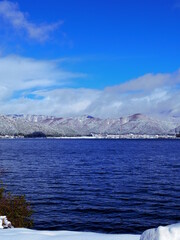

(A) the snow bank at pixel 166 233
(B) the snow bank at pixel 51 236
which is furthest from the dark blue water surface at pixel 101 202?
(A) the snow bank at pixel 166 233

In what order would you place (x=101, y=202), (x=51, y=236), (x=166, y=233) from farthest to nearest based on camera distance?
(x=101, y=202) → (x=51, y=236) → (x=166, y=233)

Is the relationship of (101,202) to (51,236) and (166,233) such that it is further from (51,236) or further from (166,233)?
(166,233)

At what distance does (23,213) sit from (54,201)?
15.9 m

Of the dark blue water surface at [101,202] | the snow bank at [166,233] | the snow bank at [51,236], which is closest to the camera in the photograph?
the snow bank at [166,233]

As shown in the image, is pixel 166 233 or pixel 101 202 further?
pixel 101 202

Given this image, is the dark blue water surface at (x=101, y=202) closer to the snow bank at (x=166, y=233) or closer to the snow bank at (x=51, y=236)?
the snow bank at (x=51, y=236)

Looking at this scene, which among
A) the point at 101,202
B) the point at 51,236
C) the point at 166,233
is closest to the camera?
the point at 166,233

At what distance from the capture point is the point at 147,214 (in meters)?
32.7

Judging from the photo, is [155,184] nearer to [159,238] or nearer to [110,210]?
[110,210]

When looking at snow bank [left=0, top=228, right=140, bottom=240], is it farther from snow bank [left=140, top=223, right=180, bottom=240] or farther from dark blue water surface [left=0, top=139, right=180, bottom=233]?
dark blue water surface [left=0, top=139, right=180, bottom=233]

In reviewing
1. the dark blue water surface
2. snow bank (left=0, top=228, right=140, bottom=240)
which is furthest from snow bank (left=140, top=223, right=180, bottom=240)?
the dark blue water surface

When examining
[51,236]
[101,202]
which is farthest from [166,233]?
[101,202]

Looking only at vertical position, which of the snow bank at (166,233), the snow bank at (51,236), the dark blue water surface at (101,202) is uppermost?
the snow bank at (166,233)

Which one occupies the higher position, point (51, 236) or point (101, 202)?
point (51, 236)
